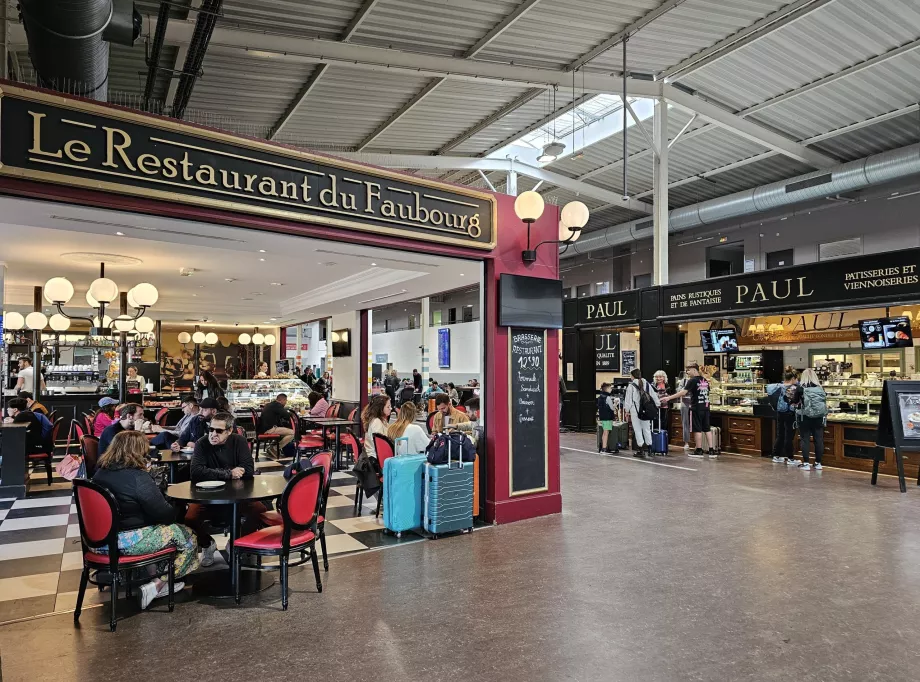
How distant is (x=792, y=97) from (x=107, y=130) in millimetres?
9613

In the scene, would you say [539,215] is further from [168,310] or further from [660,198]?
[168,310]

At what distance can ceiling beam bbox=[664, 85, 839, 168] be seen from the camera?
9.75 m

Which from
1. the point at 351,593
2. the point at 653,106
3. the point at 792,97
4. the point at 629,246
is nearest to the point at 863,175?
the point at 792,97

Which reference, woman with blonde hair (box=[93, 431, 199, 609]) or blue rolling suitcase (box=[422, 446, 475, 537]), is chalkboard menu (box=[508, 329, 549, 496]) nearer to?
blue rolling suitcase (box=[422, 446, 475, 537])

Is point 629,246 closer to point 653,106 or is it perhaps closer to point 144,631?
point 653,106

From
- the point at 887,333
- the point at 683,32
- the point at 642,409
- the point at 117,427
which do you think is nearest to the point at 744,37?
the point at 683,32

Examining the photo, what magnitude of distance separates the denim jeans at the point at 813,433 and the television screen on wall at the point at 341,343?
8.53 metres

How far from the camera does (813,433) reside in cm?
883

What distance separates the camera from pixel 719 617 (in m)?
3.69

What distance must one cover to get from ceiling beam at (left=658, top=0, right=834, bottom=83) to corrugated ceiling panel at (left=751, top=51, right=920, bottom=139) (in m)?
1.92

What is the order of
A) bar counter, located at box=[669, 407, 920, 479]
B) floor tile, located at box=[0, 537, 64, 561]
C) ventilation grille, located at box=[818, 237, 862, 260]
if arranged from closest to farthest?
floor tile, located at box=[0, 537, 64, 561], bar counter, located at box=[669, 407, 920, 479], ventilation grille, located at box=[818, 237, 862, 260]

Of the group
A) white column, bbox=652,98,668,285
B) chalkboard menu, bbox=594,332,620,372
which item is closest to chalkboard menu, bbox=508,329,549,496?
white column, bbox=652,98,668,285

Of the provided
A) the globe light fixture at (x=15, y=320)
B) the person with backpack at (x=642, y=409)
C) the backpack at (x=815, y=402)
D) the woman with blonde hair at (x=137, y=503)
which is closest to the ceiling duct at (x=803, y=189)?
the backpack at (x=815, y=402)

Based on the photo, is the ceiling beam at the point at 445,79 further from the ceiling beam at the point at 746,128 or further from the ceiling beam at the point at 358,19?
the ceiling beam at the point at 746,128
